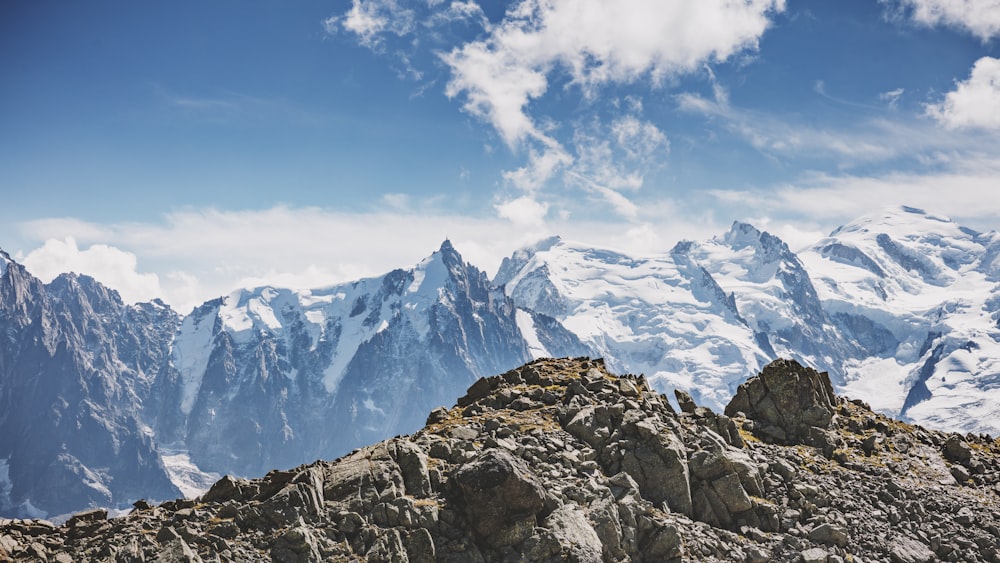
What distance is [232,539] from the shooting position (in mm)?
40812

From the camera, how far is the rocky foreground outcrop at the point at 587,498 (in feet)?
135

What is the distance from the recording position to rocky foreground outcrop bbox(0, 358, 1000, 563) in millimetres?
41156

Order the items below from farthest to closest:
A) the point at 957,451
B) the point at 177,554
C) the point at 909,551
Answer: the point at 957,451, the point at 909,551, the point at 177,554

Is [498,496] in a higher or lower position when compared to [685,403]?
lower

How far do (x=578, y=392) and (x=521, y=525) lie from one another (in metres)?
16.2

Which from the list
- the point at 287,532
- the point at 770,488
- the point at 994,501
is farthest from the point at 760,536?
the point at 287,532

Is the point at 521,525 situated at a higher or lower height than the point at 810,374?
lower

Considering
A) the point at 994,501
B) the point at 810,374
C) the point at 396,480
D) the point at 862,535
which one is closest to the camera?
the point at 396,480

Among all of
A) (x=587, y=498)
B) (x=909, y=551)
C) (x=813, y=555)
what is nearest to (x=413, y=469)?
(x=587, y=498)

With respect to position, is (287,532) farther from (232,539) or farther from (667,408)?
(667,408)

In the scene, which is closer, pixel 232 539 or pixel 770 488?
pixel 232 539

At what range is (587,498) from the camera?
44469mm

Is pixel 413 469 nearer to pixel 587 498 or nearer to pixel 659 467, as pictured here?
pixel 587 498

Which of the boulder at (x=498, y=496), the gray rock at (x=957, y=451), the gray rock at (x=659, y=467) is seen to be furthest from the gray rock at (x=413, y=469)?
the gray rock at (x=957, y=451)
